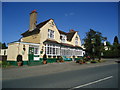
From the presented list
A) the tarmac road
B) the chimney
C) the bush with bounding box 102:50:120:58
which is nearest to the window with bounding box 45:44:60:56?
the chimney

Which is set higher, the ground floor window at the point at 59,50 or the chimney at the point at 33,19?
the chimney at the point at 33,19

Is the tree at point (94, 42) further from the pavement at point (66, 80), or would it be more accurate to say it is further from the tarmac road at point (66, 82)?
the tarmac road at point (66, 82)

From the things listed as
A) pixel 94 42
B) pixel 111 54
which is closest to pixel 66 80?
pixel 94 42

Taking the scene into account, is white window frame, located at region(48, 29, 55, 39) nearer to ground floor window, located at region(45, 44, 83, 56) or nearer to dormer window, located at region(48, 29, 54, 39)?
dormer window, located at region(48, 29, 54, 39)

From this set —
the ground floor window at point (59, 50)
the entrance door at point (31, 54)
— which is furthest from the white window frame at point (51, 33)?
the entrance door at point (31, 54)

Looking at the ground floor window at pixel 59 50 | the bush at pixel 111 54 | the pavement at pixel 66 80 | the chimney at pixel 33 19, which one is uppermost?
the chimney at pixel 33 19

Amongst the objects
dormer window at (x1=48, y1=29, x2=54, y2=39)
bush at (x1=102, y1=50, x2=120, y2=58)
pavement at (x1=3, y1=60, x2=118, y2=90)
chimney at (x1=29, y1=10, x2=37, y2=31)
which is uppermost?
chimney at (x1=29, y1=10, x2=37, y2=31)

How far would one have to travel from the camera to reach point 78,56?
3275 cm

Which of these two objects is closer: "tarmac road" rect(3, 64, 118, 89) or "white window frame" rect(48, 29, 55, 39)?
"tarmac road" rect(3, 64, 118, 89)

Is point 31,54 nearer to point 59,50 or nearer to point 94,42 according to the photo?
point 59,50

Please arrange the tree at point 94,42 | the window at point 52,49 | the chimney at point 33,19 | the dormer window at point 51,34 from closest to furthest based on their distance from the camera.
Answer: the window at point 52,49
the chimney at point 33,19
the dormer window at point 51,34
the tree at point 94,42

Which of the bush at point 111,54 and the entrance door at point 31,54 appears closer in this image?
the entrance door at point 31,54

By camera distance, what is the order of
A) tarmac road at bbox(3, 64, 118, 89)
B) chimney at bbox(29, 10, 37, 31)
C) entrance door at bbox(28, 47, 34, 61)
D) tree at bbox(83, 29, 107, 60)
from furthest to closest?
tree at bbox(83, 29, 107, 60), chimney at bbox(29, 10, 37, 31), entrance door at bbox(28, 47, 34, 61), tarmac road at bbox(3, 64, 118, 89)

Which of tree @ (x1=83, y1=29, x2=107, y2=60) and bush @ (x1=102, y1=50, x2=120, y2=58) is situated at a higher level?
tree @ (x1=83, y1=29, x2=107, y2=60)
